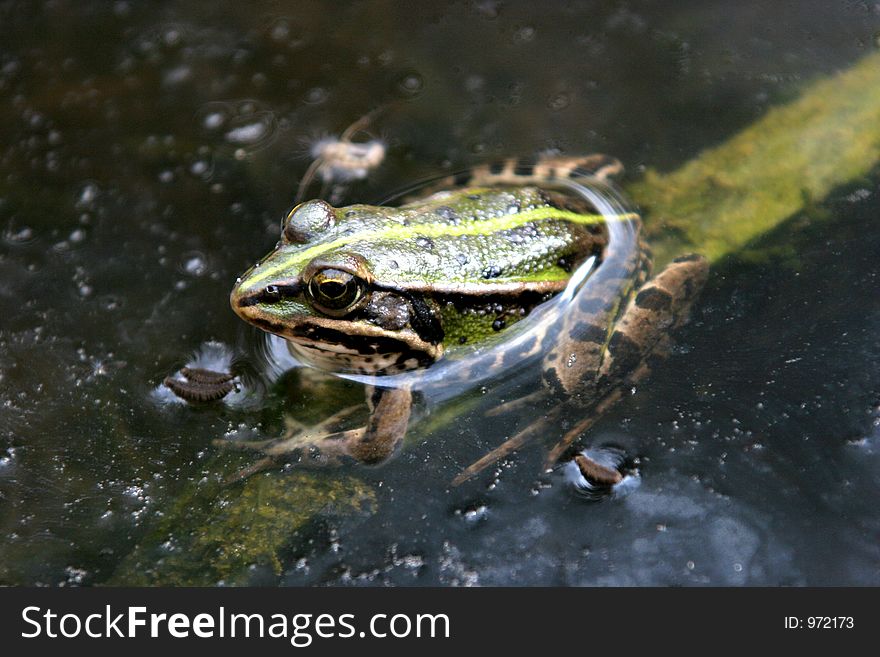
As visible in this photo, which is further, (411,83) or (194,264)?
(411,83)

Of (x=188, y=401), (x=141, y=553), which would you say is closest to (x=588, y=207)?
(x=188, y=401)

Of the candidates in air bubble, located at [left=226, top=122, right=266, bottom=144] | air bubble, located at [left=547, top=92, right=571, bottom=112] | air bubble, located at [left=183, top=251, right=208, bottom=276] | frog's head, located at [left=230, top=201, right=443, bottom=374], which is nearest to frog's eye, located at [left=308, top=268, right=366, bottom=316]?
frog's head, located at [left=230, top=201, right=443, bottom=374]

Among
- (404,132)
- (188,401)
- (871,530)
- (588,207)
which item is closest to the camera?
(871,530)

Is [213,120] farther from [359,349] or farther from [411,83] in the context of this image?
[359,349]

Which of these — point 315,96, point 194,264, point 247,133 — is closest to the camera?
point 194,264

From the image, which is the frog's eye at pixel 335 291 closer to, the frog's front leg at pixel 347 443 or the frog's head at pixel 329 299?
the frog's head at pixel 329 299

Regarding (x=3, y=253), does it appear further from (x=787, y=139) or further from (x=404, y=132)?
(x=787, y=139)

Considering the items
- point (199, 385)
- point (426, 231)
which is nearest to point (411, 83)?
point (426, 231)

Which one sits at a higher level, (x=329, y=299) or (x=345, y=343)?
(x=329, y=299)
